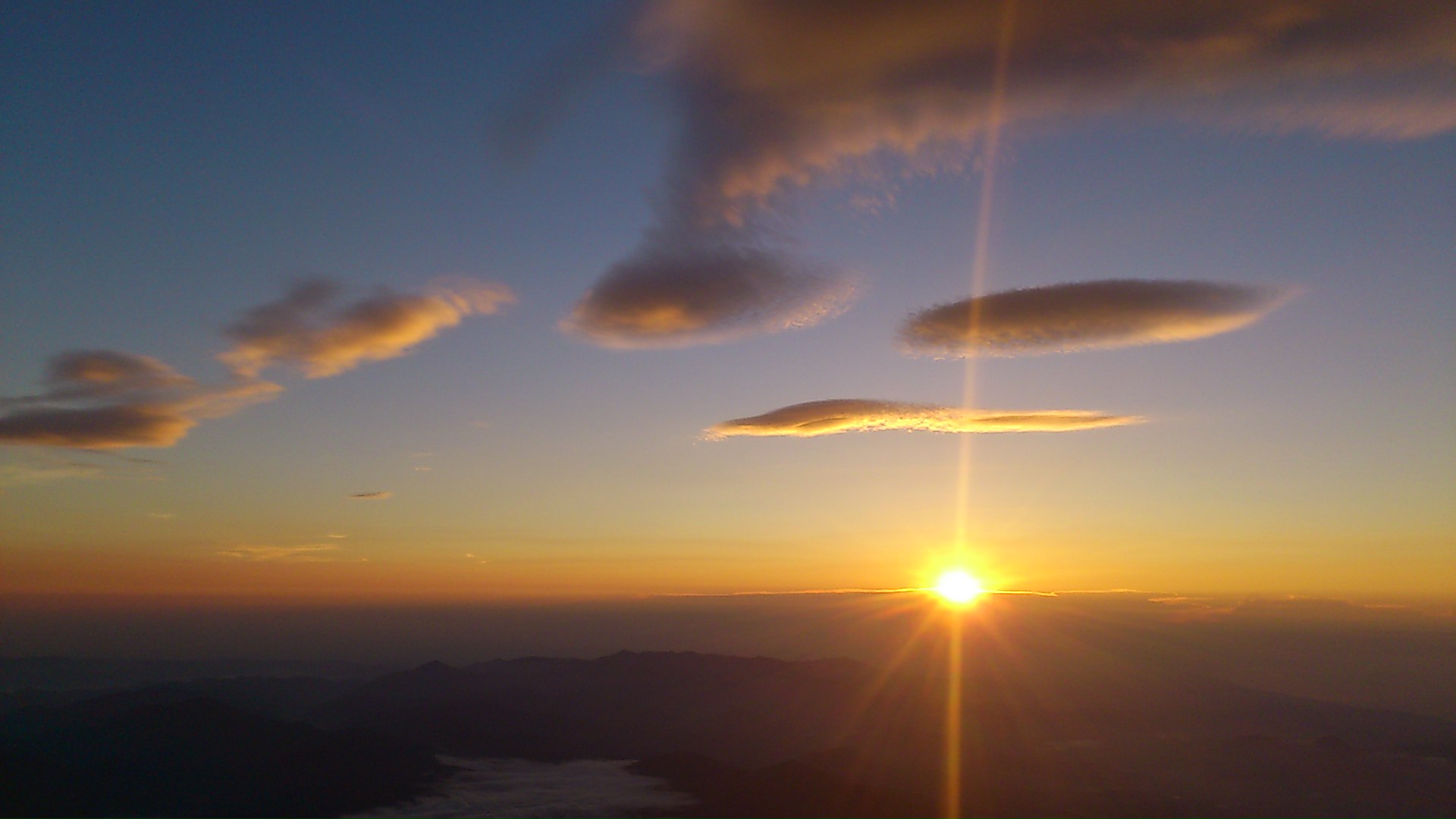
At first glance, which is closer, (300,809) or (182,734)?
(300,809)

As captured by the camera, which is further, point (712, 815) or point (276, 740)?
point (276, 740)

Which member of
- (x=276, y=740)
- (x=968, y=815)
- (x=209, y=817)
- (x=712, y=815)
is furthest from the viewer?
(x=276, y=740)

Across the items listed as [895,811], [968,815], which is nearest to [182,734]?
[895,811]

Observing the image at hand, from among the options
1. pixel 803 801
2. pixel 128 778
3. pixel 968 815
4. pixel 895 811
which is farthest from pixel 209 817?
pixel 968 815

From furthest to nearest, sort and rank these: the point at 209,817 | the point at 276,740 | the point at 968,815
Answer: the point at 276,740 → the point at 968,815 → the point at 209,817

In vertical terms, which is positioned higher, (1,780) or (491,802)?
(1,780)

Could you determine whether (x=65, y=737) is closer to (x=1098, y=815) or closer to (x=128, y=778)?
(x=128, y=778)

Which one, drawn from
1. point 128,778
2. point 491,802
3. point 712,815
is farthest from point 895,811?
point 128,778

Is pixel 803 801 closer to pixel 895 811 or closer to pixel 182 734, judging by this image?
pixel 895 811
